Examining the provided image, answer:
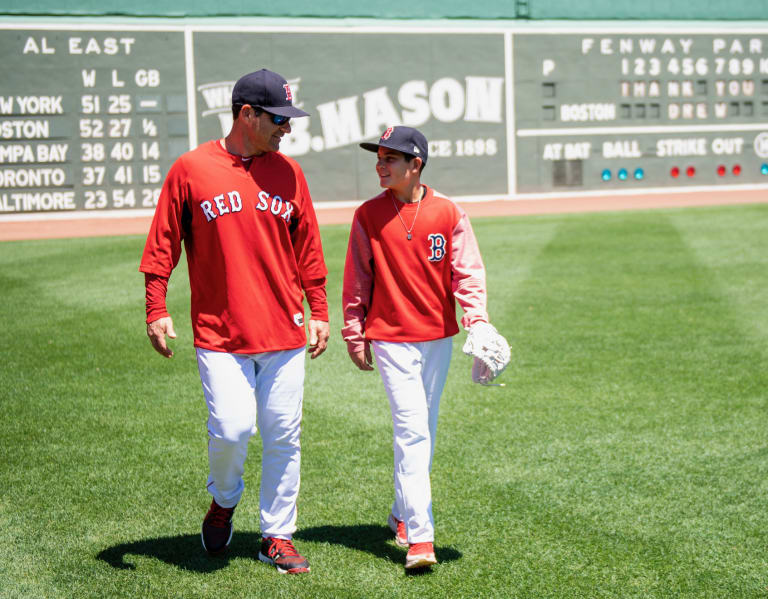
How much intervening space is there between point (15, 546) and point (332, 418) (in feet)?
9.05

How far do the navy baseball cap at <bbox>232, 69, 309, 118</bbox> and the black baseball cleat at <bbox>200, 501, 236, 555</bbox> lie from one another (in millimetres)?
1797

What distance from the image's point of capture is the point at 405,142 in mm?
4387

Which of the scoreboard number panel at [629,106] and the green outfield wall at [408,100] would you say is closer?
the green outfield wall at [408,100]

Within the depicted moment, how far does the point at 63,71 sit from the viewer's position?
890 inches

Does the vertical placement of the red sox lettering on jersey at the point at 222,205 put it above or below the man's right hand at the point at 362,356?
above

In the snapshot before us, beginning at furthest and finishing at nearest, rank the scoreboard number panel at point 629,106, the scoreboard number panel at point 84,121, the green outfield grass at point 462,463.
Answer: the scoreboard number panel at point 629,106 → the scoreboard number panel at point 84,121 → the green outfield grass at point 462,463

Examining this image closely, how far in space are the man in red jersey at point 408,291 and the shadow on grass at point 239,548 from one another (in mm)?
155

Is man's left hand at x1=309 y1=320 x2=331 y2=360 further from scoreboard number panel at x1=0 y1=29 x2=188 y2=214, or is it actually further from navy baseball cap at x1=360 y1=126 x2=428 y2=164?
scoreboard number panel at x1=0 y1=29 x2=188 y2=214

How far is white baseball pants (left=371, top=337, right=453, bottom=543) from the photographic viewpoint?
13.9 ft

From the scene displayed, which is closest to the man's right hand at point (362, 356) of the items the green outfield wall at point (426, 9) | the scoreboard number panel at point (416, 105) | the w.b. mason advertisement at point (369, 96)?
the scoreboard number panel at point (416, 105)

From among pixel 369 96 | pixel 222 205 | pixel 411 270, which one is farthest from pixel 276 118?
pixel 369 96

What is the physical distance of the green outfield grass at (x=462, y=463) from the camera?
4242mm

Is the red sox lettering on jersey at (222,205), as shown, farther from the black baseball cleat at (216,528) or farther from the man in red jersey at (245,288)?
the black baseball cleat at (216,528)

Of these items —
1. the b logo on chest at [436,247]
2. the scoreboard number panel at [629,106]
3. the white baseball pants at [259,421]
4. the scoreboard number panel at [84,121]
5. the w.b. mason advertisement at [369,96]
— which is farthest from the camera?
the scoreboard number panel at [629,106]
